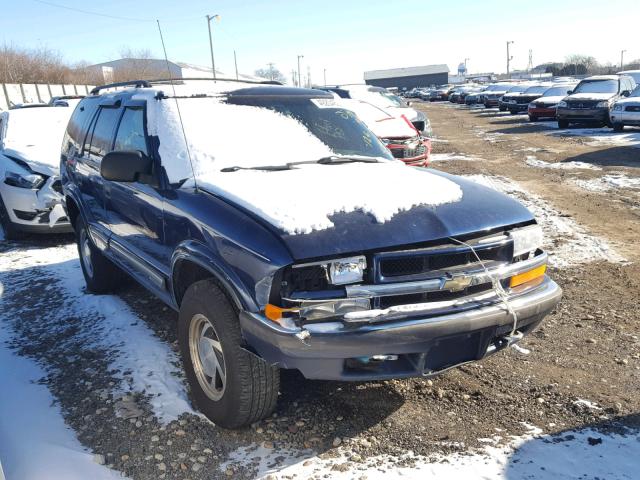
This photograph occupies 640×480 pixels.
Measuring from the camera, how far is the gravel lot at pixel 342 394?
9.68 ft

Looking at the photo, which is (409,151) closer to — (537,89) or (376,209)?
(376,209)

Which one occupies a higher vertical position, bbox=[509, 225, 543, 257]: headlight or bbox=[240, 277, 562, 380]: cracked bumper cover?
bbox=[509, 225, 543, 257]: headlight

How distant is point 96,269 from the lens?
5379 mm

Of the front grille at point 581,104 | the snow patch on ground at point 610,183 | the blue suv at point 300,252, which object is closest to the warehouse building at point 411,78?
the front grille at point 581,104

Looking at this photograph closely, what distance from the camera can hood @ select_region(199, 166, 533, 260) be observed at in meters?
2.61

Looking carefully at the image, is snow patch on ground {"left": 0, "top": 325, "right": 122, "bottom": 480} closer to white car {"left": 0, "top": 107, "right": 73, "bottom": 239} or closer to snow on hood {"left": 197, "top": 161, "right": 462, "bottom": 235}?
snow on hood {"left": 197, "top": 161, "right": 462, "bottom": 235}

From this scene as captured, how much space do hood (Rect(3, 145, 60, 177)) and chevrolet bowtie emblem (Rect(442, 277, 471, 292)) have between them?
6.53 metres

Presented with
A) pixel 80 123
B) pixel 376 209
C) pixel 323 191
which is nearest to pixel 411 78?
pixel 80 123

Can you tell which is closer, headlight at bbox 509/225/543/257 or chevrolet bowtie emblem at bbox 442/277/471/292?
chevrolet bowtie emblem at bbox 442/277/471/292

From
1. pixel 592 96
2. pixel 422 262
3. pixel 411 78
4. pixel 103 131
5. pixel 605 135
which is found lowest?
pixel 605 135

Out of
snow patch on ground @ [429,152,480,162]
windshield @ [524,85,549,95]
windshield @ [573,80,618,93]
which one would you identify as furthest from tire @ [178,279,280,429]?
windshield @ [524,85,549,95]

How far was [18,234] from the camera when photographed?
7949mm

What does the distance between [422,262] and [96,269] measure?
3.78 metres

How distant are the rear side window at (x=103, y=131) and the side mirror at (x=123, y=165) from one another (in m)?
1.10
